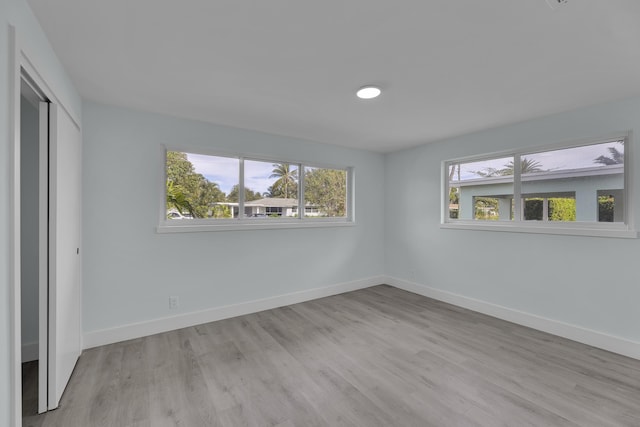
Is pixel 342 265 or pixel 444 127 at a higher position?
pixel 444 127

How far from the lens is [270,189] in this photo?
3719 millimetres

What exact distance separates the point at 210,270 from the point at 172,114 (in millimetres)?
1741

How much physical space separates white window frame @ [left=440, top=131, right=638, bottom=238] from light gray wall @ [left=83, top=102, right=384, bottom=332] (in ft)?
6.47

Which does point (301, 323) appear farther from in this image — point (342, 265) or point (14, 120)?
point (14, 120)

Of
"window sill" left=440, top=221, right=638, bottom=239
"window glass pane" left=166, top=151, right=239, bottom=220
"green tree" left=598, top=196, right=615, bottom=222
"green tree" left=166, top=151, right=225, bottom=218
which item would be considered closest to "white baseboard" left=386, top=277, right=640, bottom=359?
"window sill" left=440, top=221, right=638, bottom=239

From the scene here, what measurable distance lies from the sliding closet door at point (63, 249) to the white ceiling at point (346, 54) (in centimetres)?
55

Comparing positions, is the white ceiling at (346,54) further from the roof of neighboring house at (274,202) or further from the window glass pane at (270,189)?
the roof of neighboring house at (274,202)

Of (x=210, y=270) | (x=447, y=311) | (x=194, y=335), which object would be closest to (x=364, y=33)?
(x=210, y=270)

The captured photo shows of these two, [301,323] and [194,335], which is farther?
[301,323]

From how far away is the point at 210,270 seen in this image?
3.18 meters

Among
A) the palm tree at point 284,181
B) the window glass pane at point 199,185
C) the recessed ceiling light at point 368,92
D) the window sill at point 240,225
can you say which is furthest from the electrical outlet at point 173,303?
the recessed ceiling light at point 368,92

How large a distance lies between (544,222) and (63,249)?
14.5 ft

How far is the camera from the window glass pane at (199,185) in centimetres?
305

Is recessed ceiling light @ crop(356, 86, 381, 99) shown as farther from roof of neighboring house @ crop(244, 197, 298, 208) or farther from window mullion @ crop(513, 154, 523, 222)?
window mullion @ crop(513, 154, 523, 222)
